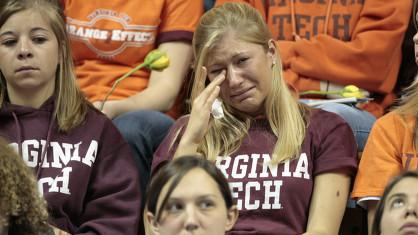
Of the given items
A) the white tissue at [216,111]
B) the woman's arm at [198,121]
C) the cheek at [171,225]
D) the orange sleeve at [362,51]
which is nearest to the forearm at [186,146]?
the woman's arm at [198,121]

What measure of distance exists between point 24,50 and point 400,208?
1252mm

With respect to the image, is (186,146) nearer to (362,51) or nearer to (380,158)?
(380,158)

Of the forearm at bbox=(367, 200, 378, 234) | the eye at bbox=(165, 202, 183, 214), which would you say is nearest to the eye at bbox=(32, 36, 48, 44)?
the eye at bbox=(165, 202, 183, 214)

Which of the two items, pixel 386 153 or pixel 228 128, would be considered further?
pixel 228 128

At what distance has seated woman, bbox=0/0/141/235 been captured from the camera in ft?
9.52

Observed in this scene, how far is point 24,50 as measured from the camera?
2992 mm

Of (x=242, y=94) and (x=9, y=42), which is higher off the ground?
(x=9, y=42)

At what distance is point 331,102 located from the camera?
3.23 meters

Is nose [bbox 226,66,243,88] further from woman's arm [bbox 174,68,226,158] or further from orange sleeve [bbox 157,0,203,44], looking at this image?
orange sleeve [bbox 157,0,203,44]

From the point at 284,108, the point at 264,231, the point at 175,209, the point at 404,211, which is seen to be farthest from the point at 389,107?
the point at 175,209

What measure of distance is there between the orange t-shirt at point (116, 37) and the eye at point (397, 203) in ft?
4.36

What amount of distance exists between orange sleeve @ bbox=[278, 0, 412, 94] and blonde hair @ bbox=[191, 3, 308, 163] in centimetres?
39

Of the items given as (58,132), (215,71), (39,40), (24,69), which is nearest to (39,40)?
(39,40)

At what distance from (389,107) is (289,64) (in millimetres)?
387
